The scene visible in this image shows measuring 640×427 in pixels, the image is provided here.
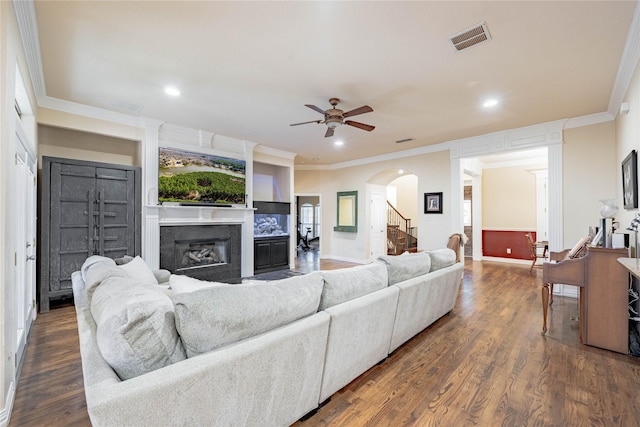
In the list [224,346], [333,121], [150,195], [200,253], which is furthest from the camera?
[200,253]

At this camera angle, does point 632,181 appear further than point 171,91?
No

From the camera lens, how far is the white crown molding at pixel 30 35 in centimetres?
216

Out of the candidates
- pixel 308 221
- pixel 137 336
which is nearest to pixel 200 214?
pixel 137 336

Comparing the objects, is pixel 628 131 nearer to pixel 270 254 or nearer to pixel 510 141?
pixel 510 141

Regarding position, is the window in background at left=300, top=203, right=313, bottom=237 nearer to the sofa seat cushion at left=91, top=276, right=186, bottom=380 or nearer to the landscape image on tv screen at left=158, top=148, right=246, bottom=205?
the landscape image on tv screen at left=158, top=148, right=246, bottom=205

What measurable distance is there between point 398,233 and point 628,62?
703 centimetres

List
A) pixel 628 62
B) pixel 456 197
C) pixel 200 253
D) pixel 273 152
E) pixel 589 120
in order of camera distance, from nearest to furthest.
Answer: pixel 628 62
pixel 589 120
pixel 200 253
pixel 456 197
pixel 273 152

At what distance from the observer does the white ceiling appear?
7.50 ft

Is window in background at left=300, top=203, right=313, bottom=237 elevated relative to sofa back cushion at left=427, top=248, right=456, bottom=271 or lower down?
elevated

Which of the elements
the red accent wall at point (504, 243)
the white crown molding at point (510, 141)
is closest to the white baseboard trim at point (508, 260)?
the red accent wall at point (504, 243)

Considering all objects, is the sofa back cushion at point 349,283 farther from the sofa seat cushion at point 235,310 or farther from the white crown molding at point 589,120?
the white crown molding at point 589,120

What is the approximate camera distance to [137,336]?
1133 millimetres

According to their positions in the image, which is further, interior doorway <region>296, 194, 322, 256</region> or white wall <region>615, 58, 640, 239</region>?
interior doorway <region>296, 194, 322, 256</region>

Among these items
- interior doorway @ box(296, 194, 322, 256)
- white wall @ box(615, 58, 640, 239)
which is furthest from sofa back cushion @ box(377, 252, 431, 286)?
interior doorway @ box(296, 194, 322, 256)
